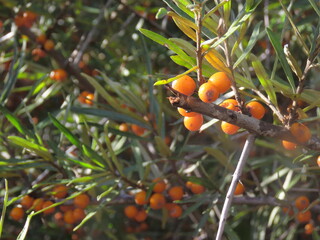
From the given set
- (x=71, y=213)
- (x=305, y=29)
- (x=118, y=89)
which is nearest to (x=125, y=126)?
(x=118, y=89)

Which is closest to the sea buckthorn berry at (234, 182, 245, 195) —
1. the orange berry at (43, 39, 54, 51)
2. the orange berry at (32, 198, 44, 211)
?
the orange berry at (32, 198, 44, 211)

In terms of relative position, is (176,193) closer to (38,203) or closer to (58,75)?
(38,203)

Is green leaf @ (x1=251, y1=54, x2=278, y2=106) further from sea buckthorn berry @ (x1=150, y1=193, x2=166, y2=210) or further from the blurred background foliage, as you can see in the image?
sea buckthorn berry @ (x1=150, y1=193, x2=166, y2=210)

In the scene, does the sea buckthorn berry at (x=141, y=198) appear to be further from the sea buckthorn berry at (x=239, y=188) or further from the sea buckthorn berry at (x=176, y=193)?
the sea buckthorn berry at (x=239, y=188)

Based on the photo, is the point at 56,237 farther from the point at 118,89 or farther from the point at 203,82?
the point at 203,82

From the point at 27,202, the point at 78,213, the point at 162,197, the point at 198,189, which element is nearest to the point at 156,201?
the point at 162,197

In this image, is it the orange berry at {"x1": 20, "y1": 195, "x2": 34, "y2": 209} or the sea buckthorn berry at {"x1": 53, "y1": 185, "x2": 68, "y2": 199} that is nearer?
the sea buckthorn berry at {"x1": 53, "y1": 185, "x2": 68, "y2": 199}
